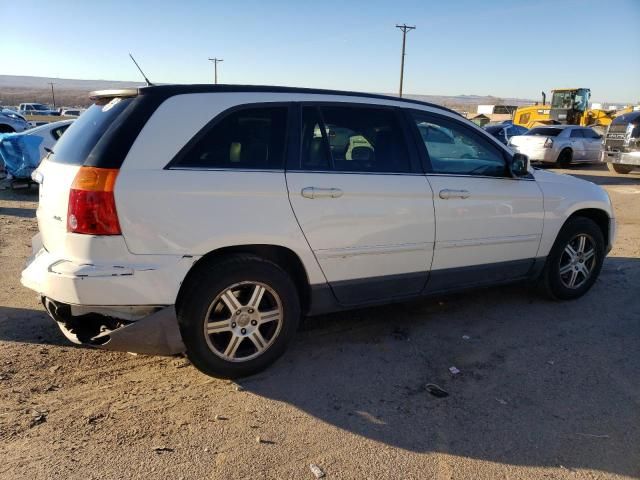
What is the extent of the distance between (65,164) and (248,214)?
112 cm

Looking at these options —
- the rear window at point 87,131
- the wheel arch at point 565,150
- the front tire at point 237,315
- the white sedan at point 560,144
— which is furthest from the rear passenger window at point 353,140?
the wheel arch at point 565,150

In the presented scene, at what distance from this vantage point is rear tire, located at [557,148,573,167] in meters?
18.1

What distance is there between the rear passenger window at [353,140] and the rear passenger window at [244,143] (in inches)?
7.6

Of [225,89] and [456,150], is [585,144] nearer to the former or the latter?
[456,150]

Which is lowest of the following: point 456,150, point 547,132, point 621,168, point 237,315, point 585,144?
point 237,315

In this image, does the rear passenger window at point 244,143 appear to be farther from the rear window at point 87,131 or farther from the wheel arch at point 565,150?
the wheel arch at point 565,150

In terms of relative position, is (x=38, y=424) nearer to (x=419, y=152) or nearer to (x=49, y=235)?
(x=49, y=235)

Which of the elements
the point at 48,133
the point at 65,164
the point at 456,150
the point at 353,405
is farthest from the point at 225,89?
the point at 48,133

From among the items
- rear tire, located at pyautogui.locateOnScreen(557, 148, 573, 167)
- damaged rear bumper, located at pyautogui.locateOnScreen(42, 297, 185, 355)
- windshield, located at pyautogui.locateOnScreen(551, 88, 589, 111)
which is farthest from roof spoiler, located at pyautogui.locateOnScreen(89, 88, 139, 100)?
windshield, located at pyautogui.locateOnScreen(551, 88, 589, 111)

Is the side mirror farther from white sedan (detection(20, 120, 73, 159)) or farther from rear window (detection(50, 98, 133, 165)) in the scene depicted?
white sedan (detection(20, 120, 73, 159))

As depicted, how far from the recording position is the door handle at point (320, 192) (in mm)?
3320

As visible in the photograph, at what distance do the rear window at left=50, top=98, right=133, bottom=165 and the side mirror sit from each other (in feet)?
9.81

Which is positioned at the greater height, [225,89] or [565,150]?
[225,89]

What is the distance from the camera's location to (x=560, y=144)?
17.8m
